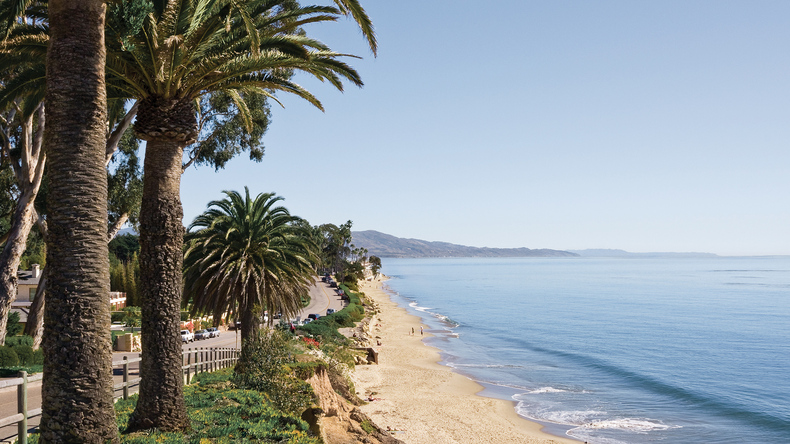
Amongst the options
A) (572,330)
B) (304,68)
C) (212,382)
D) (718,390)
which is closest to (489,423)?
(212,382)

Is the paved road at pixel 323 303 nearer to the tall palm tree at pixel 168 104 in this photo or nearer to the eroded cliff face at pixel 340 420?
the eroded cliff face at pixel 340 420

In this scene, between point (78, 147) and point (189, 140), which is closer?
point (78, 147)

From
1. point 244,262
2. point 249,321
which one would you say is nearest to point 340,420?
point 249,321

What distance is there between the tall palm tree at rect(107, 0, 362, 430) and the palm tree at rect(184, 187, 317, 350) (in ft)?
32.3

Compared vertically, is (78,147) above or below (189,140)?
below

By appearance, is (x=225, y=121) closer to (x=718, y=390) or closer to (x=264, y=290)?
(x=264, y=290)

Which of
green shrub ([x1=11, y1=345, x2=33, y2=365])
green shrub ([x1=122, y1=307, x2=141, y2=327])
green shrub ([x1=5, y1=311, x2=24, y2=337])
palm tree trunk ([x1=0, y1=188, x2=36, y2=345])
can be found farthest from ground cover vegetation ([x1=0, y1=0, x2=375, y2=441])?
green shrub ([x1=122, y1=307, x2=141, y2=327])

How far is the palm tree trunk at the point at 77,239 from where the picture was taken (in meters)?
7.18

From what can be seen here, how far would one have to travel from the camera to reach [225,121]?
1248 inches

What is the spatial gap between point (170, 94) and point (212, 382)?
366 inches

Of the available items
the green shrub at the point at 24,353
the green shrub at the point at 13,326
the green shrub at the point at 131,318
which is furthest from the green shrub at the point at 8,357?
the green shrub at the point at 131,318

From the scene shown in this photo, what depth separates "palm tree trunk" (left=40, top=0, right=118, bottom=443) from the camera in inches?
283

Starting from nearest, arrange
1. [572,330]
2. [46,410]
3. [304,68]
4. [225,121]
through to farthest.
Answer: [46,410]
[304,68]
[225,121]
[572,330]

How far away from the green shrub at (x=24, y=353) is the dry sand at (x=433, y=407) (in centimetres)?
1512
